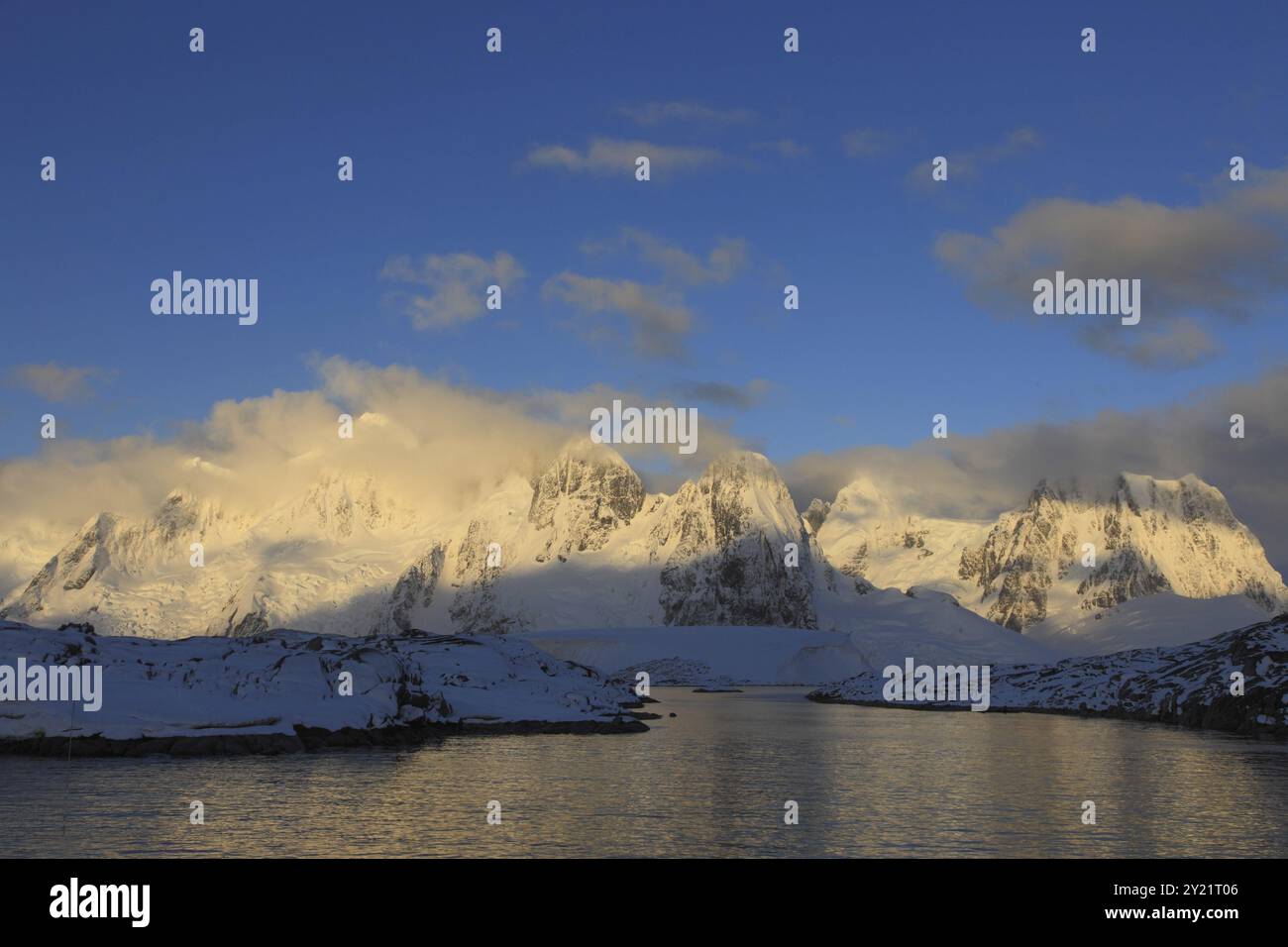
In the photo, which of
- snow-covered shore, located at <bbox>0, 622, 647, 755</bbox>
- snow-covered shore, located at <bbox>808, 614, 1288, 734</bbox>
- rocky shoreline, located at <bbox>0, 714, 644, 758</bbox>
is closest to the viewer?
rocky shoreline, located at <bbox>0, 714, 644, 758</bbox>

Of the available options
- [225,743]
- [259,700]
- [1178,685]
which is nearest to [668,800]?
[225,743]

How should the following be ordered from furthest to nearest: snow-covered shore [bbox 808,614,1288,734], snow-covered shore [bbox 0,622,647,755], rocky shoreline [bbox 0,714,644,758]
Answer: snow-covered shore [bbox 808,614,1288,734] → snow-covered shore [bbox 0,622,647,755] → rocky shoreline [bbox 0,714,644,758]

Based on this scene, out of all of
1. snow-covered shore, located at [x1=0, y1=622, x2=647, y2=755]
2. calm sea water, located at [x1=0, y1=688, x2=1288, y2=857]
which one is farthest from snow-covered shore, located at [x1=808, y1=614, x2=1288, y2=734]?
snow-covered shore, located at [x1=0, y1=622, x2=647, y2=755]

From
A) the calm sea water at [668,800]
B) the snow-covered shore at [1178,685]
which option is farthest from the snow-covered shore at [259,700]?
the snow-covered shore at [1178,685]

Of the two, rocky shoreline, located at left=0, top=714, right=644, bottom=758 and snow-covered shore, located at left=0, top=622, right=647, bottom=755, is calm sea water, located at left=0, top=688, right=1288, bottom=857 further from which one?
snow-covered shore, located at left=0, top=622, right=647, bottom=755

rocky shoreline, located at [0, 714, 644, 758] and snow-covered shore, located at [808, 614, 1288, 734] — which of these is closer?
rocky shoreline, located at [0, 714, 644, 758]
